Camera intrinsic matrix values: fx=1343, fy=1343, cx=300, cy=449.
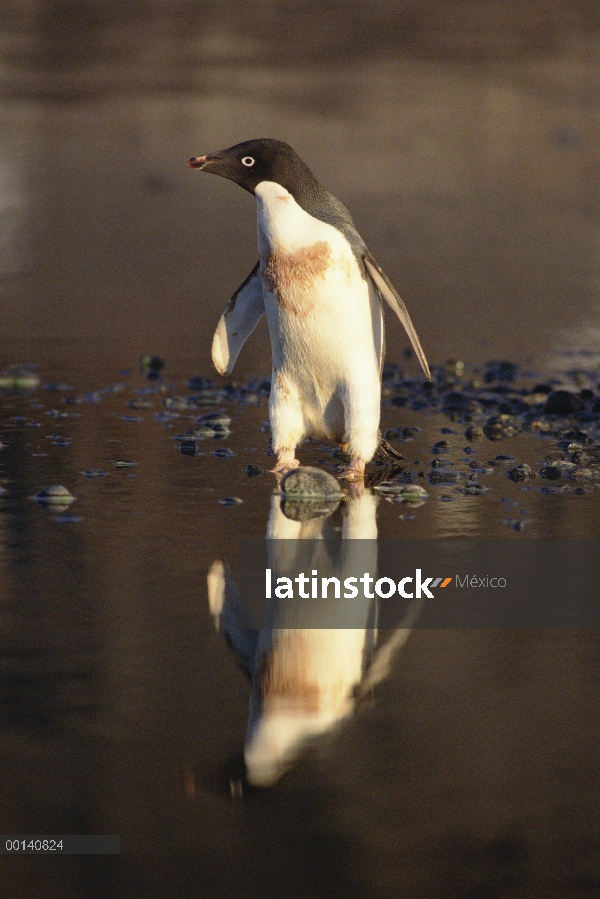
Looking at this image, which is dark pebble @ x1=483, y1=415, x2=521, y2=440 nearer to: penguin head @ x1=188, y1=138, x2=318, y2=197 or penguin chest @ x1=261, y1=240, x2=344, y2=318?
penguin chest @ x1=261, y1=240, x2=344, y2=318

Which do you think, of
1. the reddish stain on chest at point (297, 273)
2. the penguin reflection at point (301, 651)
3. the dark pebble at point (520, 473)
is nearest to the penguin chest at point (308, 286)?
the reddish stain on chest at point (297, 273)

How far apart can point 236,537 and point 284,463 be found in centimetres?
98

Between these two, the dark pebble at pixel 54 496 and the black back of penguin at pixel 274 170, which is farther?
the black back of penguin at pixel 274 170

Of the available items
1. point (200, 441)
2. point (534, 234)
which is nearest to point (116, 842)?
point (200, 441)

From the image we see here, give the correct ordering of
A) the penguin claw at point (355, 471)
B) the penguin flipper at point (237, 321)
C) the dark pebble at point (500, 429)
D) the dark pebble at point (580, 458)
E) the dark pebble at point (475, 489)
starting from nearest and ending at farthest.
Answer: the dark pebble at point (475, 489) < the penguin claw at point (355, 471) < the penguin flipper at point (237, 321) < the dark pebble at point (580, 458) < the dark pebble at point (500, 429)

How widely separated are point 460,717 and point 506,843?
0.51 m

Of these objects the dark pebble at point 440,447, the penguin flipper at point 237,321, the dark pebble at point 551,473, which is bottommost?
the dark pebble at point 440,447

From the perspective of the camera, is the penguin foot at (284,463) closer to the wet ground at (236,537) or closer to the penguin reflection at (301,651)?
the wet ground at (236,537)

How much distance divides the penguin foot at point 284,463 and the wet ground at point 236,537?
11 cm

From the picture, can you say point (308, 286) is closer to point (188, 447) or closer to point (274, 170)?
point (274, 170)

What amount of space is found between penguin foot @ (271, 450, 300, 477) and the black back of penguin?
32.1 inches

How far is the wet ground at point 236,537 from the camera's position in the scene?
2227 millimetres

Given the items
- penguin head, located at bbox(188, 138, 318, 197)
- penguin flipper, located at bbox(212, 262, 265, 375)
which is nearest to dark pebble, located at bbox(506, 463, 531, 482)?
penguin flipper, located at bbox(212, 262, 265, 375)

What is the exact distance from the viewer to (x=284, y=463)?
5.15 meters
